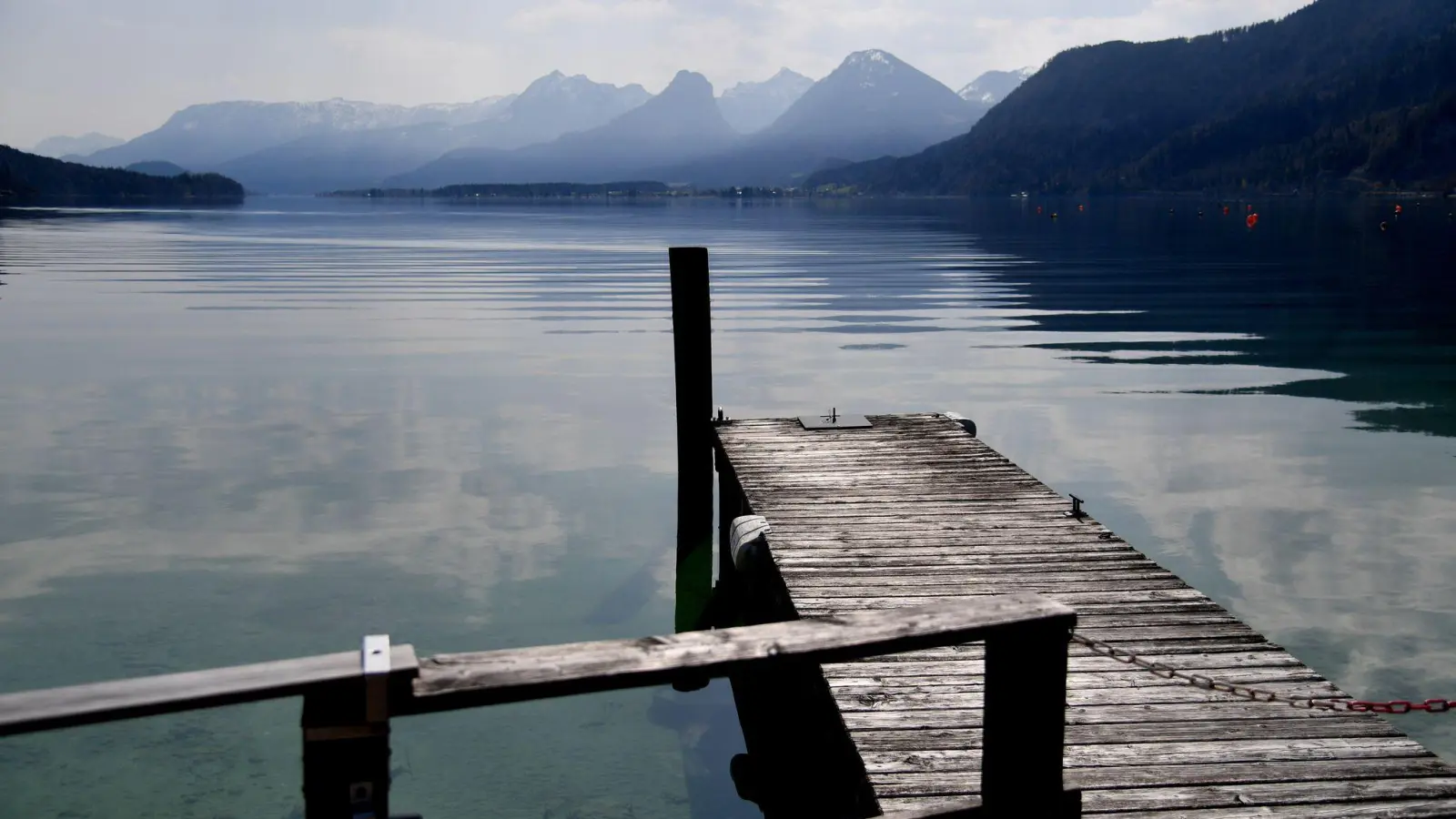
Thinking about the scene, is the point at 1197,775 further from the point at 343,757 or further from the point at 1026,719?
the point at 343,757

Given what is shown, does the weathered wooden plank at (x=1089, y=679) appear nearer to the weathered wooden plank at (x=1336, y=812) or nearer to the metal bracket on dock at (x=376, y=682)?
the weathered wooden plank at (x=1336, y=812)

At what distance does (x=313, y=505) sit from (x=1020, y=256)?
60.5m

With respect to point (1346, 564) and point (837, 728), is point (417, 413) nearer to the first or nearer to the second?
point (1346, 564)

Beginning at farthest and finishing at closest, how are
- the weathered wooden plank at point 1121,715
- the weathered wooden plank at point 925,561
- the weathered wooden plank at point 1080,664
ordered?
the weathered wooden plank at point 925,561
the weathered wooden plank at point 1080,664
the weathered wooden plank at point 1121,715

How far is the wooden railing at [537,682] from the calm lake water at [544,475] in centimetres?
649

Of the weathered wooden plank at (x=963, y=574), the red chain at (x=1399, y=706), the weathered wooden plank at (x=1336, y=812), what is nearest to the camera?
the weathered wooden plank at (x=1336, y=812)

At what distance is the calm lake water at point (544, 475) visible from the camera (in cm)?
1106

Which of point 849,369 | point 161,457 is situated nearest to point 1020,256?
point 849,369

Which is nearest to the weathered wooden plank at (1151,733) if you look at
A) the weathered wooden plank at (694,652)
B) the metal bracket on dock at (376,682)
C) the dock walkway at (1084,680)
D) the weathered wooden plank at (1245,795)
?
the dock walkway at (1084,680)

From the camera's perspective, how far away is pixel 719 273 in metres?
62.0

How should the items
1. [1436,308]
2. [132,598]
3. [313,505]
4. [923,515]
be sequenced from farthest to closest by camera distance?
[1436,308] < [313,505] < [132,598] < [923,515]

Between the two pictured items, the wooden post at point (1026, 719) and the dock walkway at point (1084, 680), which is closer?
the wooden post at point (1026, 719)

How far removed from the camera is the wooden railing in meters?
3.26

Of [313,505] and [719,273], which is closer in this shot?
[313,505]
